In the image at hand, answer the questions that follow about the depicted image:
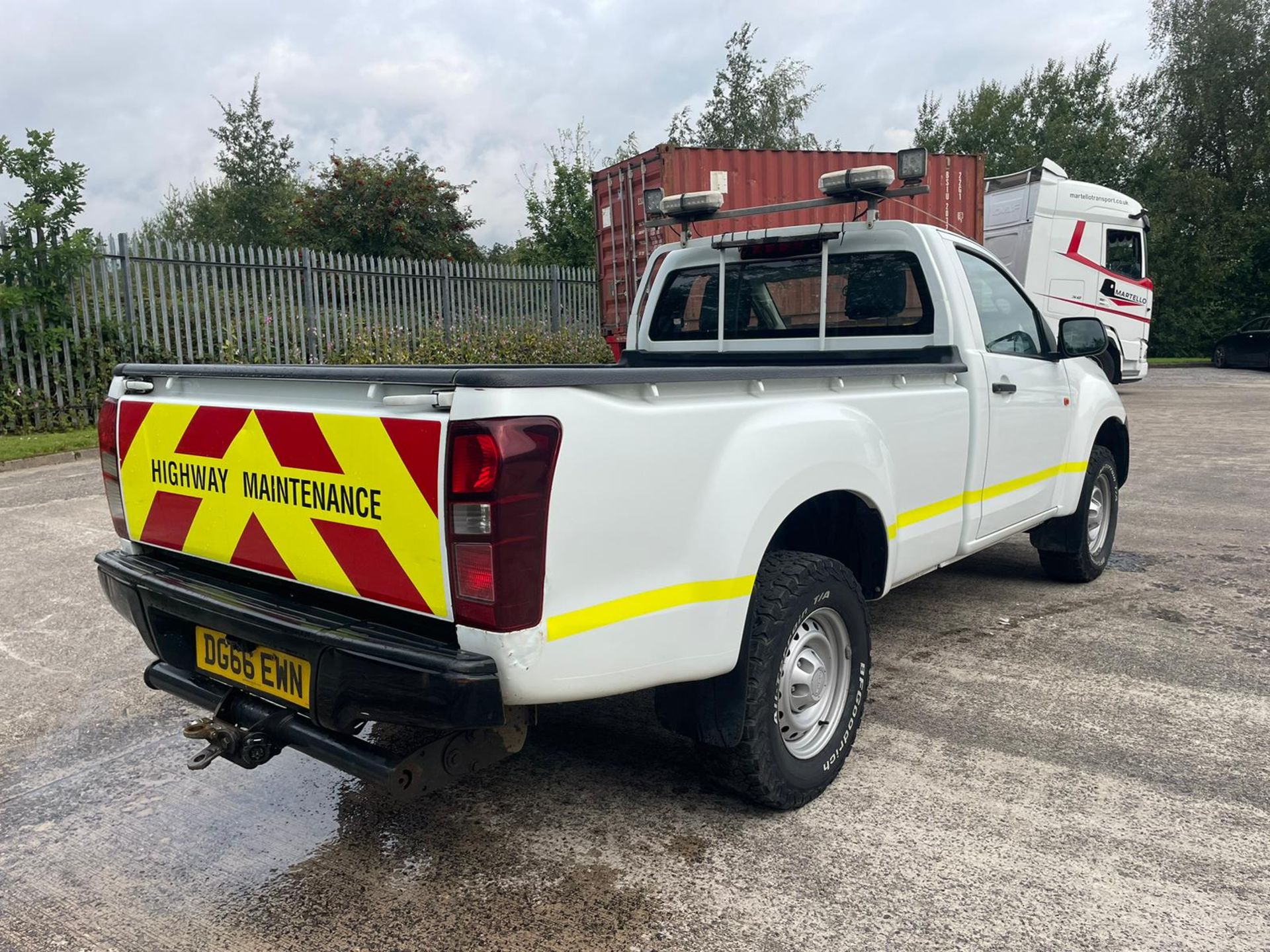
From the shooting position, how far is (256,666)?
8.18 ft

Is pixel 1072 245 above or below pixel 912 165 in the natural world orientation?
above

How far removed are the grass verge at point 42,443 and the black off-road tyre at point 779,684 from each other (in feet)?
31.4

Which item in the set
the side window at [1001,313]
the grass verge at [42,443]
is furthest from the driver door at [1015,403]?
the grass verge at [42,443]

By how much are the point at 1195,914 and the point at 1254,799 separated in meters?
0.77

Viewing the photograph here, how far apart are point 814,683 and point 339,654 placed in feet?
4.80

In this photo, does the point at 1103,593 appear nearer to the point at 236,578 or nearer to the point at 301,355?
the point at 236,578

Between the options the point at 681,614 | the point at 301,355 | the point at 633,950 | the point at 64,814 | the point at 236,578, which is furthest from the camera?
the point at 301,355

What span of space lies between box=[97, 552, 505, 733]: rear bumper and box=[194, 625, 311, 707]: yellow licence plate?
34mm

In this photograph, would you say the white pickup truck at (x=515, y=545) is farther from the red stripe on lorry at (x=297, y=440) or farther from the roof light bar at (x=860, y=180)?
the roof light bar at (x=860, y=180)

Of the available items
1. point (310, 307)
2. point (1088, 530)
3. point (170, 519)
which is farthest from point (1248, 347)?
point (170, 519)

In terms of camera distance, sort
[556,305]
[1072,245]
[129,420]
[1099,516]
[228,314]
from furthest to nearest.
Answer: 1. [556,305]
2. [1072,245]
3. [228,314]
4. [1099,516]
5. [129,420]

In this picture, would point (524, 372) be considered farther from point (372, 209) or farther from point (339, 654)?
point (372, 209)

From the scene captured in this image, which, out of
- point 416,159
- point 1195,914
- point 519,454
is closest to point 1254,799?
point 1195,914

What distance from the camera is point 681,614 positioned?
2.42m
